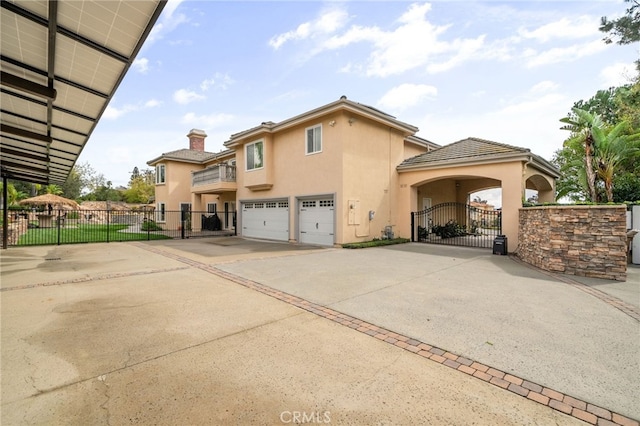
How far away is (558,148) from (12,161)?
44789 millimetres

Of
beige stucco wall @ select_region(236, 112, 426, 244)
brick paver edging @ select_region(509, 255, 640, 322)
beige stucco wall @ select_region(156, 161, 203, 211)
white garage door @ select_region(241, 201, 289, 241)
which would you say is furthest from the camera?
beige stucco wall @ select_region(156, 161, 203, 211)

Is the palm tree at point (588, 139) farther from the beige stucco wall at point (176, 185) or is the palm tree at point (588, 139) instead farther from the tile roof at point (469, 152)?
the beige stucco wall at point (176, 185)

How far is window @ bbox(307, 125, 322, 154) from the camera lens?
47.2ft

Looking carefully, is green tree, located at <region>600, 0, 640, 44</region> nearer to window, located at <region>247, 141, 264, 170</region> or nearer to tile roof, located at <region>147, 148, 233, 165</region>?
window, located at <region>247, 141, 264, 170</region>

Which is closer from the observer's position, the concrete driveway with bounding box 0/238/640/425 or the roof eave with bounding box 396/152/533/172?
the concrete driveway with bounding box 0/238/640/425

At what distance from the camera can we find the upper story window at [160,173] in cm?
2511

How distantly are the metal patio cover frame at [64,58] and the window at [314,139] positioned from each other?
882cm

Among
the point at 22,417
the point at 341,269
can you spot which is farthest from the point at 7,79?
the point at 341,269

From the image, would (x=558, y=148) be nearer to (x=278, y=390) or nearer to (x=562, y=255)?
(x=562, y=255)

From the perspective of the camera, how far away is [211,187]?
20.1 m

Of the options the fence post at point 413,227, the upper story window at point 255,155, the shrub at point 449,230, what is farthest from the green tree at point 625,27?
the upper story window at point 255,155

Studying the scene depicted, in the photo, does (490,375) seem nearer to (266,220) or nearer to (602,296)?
(602,296)

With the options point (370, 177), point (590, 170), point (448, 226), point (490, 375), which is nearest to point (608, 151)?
point (590, 170)

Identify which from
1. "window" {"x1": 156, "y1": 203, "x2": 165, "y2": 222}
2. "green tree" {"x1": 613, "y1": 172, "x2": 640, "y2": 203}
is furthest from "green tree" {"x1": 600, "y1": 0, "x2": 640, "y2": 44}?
"window" {"x1": 156, "y1": 203, "x2": 165, "y2": 222}
